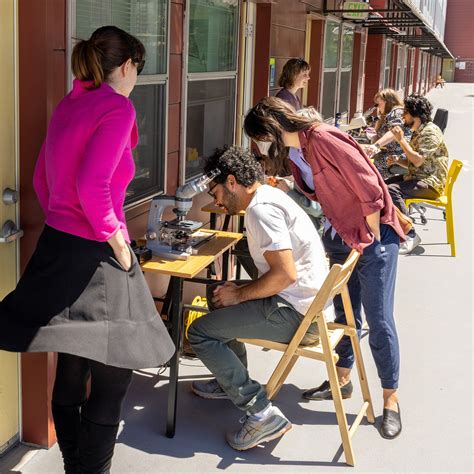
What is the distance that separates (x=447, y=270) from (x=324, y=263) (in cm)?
356

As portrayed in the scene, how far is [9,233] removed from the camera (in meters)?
2.92

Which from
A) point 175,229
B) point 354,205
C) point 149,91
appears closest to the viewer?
point 354,205

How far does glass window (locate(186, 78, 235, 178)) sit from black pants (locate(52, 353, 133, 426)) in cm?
233

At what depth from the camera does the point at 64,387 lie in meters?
2.71

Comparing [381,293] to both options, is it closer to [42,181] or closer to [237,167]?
[237,167]

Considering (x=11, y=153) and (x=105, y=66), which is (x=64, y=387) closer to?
(x=11, y=153)

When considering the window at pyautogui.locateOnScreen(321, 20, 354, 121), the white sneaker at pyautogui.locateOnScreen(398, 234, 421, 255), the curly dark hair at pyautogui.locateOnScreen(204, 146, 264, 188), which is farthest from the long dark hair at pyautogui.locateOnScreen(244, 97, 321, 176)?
the window at pyautogui.locateOnScreen(321, 20, 354, 121)

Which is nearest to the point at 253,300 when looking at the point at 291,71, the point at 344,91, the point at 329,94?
the point at 291,71

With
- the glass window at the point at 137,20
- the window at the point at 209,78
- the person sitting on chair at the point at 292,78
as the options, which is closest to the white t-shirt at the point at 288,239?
the glass window at the point at 137,20

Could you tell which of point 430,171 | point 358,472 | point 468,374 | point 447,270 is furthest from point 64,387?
point 430,171

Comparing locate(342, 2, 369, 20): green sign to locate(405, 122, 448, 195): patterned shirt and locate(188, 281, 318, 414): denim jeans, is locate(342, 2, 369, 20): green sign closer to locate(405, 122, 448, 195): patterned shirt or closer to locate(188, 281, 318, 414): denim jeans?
locate(405, 122, 448, 195): patterned shirt

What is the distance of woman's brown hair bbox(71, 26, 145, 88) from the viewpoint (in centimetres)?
249

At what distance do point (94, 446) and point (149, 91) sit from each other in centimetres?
207

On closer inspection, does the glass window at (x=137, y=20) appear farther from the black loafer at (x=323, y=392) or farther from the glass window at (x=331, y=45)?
the glass window at (x=331, y=45)
